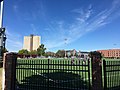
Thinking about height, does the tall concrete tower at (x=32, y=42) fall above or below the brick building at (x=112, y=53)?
above

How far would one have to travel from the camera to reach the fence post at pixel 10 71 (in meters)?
9.90

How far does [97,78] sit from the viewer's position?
823cm

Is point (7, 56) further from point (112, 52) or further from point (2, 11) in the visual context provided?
point (112, 52)

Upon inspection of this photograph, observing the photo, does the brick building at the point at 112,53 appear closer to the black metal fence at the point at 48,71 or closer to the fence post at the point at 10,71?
the black metal fence at the point at 48,71

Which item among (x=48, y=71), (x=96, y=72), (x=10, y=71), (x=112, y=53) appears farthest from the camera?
(x=112, y=53)

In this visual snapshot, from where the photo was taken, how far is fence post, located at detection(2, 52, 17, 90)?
32.5 feet

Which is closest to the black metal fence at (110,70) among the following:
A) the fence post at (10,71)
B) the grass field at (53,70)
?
the grass field at (53,70)

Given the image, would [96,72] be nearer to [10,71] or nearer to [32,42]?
[10,71]

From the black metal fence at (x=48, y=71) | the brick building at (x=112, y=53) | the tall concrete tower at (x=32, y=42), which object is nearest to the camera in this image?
the black metal fence at (x=48, y=71)

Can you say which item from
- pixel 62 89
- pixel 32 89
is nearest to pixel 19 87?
pixel 32 89

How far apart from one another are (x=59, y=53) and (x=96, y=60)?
13532 centimetres

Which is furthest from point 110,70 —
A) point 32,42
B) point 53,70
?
point 32,42

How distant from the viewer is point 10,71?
9.94 metres

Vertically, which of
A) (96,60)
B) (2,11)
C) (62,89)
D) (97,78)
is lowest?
(62,89)
